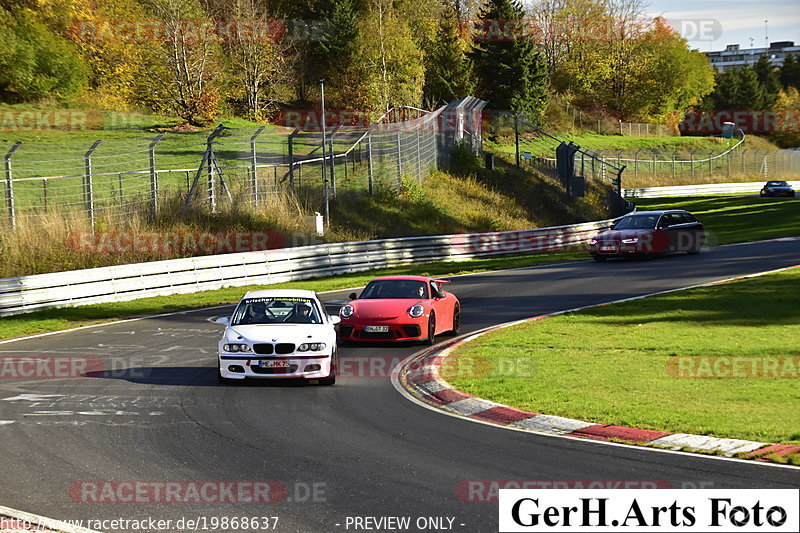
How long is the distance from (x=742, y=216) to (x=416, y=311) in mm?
39670

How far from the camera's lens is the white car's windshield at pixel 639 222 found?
32344 millimetres

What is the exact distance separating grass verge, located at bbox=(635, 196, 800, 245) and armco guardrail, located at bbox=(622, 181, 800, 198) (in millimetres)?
2614

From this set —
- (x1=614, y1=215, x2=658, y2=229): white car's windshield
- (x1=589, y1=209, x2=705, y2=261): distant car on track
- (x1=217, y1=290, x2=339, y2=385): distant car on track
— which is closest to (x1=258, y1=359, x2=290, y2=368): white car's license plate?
(x1=217, y1=290, x2=339, y2=385): distant car on track

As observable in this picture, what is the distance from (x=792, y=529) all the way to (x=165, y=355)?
1181 centimetres

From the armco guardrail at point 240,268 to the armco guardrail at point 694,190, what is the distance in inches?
1445

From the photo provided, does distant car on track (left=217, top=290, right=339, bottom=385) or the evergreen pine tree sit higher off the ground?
the evergreen pine tree

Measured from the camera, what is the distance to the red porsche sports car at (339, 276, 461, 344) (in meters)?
16.9

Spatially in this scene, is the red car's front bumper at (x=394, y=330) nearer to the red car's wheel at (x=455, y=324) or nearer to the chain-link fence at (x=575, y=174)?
the red car's wheel at (x=455, y=324)

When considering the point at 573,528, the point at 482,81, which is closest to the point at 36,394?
the point at 573,528

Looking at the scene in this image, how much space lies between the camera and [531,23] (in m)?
115

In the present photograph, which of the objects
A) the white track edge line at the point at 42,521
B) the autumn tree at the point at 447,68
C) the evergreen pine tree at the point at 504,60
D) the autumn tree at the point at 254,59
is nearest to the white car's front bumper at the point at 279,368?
the white track edge line at the point at 42,521

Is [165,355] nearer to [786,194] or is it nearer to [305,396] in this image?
[305,396]

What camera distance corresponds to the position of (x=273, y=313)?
589 inches

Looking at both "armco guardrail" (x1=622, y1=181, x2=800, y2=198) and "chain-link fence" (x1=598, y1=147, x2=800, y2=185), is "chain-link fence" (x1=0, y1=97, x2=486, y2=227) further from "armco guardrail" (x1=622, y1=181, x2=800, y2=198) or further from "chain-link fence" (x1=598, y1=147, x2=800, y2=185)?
"chain-link fence" (x1=598, y1=147, x2=800, y2=185)
